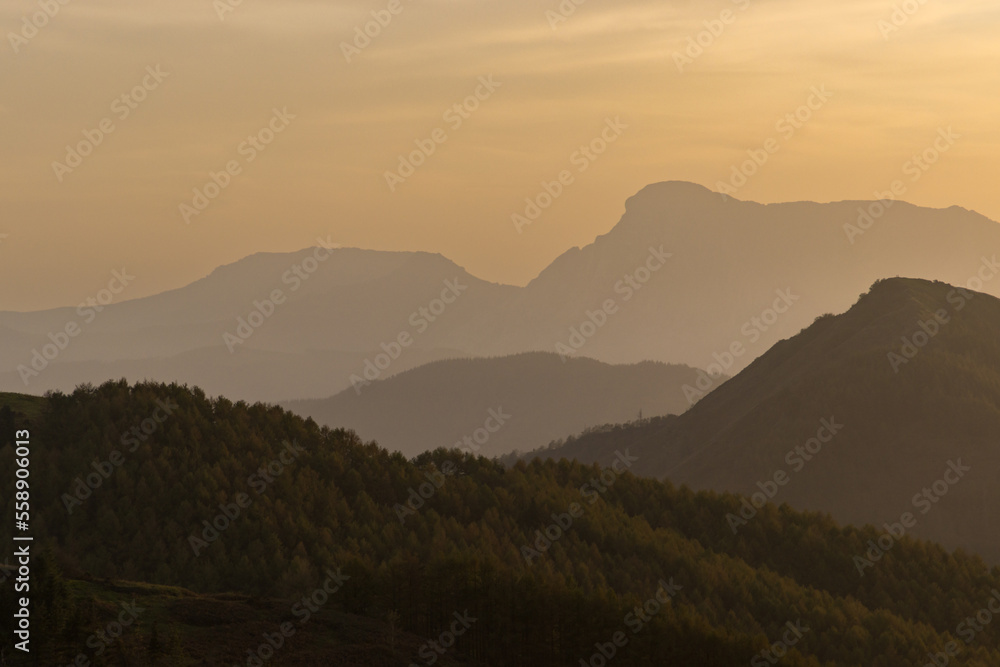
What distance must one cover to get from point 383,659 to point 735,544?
49081mm

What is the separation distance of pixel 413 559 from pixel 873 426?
335 feet

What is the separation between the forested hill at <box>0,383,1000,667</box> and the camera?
47.1 meters

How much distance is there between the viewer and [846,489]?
5094 inches

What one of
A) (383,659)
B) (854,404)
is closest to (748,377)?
(854,404)

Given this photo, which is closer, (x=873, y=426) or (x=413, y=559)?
(x=413, y=559)

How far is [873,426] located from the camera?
460ft

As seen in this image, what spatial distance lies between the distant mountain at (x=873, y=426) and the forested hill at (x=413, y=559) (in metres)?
35.7

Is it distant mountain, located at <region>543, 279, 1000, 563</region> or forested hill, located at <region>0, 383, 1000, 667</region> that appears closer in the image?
forested hill, located at <region>0, 383, 1000, 667</region>

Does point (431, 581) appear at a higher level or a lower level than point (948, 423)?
higher

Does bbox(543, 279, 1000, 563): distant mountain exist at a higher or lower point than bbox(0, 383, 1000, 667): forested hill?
lower

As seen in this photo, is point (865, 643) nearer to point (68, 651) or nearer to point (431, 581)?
point (431, 581)

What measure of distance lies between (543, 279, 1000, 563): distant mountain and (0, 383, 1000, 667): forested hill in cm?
3568

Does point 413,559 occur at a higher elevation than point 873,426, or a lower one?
higher

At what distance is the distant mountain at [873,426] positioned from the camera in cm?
12650
